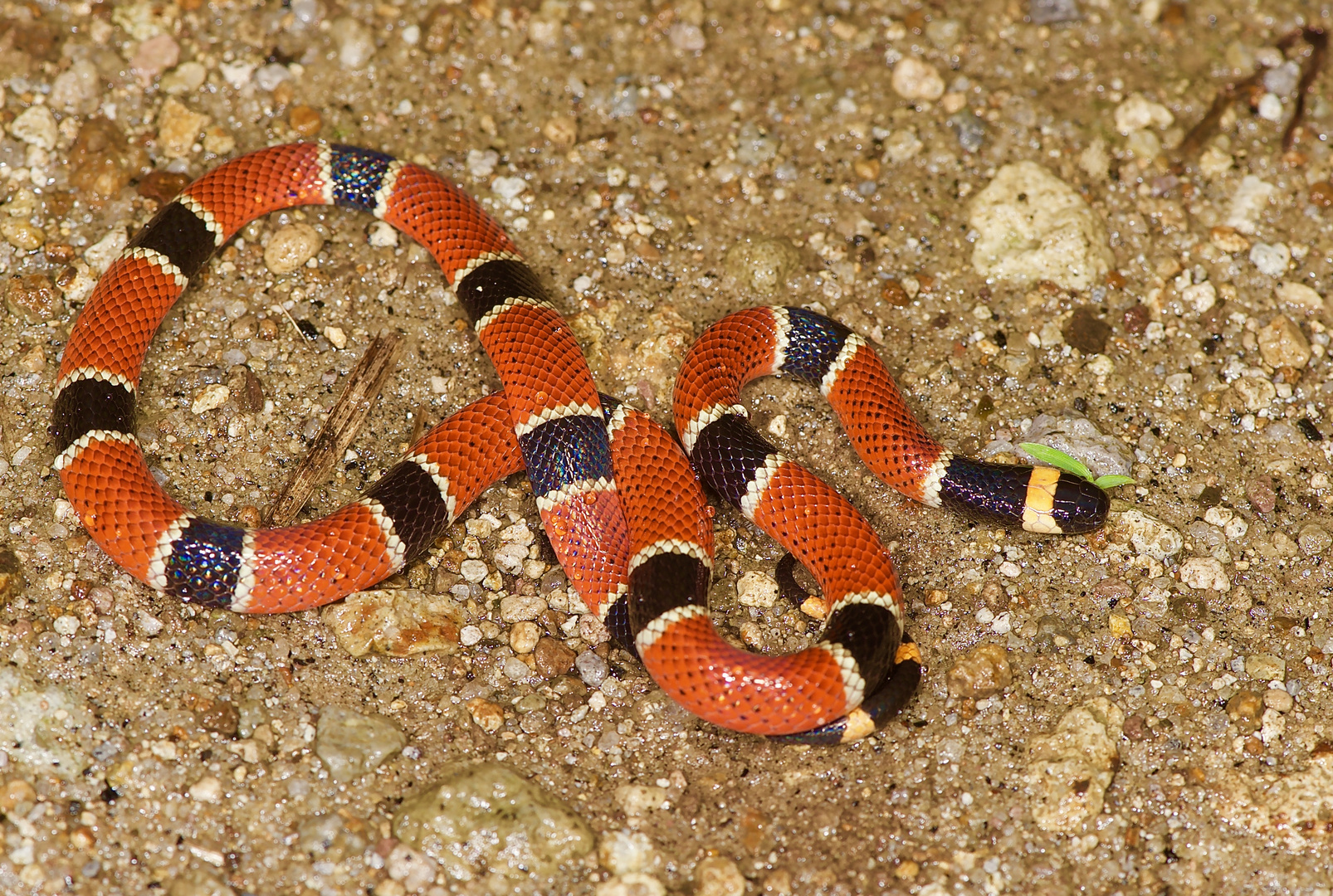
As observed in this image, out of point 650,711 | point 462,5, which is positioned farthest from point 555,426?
point 462,5

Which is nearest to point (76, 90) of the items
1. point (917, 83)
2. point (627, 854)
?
point (917, 83)

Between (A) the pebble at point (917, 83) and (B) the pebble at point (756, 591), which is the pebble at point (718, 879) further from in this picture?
(A) the pebble at point (917, 83)

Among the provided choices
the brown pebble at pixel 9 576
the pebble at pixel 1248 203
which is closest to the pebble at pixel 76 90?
the brown pebble at pixel 9 576

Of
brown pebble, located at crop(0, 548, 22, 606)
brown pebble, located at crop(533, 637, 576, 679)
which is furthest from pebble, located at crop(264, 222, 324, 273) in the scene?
brown pebble, located at crop(533, 637, 576, 679)

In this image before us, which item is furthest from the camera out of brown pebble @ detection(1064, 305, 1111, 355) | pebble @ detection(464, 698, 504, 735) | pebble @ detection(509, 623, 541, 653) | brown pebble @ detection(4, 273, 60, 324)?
brown pebble @ detection(1064, 305, 1111, 355)

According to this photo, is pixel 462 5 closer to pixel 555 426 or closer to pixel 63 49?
pixel 63 49

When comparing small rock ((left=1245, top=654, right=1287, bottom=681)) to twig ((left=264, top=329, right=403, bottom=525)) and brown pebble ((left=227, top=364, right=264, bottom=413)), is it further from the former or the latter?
brown pebble ((left=227, top=364, right=264, bottom=413))

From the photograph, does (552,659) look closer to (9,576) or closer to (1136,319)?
(9,576)
